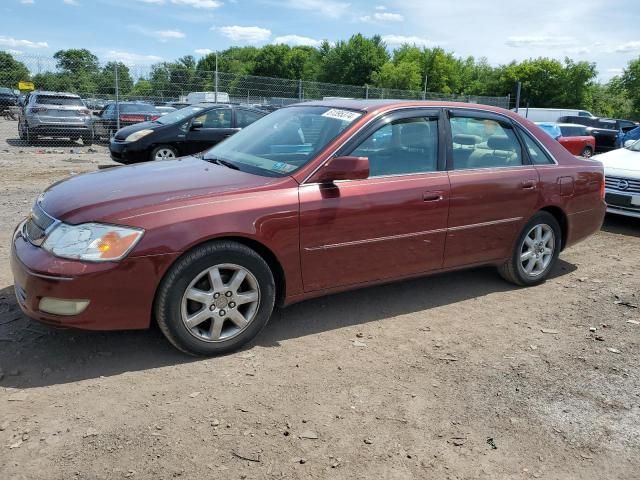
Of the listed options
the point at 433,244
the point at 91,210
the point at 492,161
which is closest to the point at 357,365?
the point at 433,244

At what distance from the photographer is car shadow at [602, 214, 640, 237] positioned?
7.60m

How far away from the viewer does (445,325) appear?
4.22 meters

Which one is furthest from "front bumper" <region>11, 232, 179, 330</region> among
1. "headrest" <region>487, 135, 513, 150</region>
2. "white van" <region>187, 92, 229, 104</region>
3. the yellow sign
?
"white van" <region>187, 92, 229, 104</region>

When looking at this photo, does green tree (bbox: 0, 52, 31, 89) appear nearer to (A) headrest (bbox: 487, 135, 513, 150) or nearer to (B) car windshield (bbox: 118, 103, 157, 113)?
(B) car windshield (bbox: 118, 103, 157, 113)

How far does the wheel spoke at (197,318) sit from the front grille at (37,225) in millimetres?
987

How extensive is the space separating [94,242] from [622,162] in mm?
7682

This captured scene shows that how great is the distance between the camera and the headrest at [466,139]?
4.50 meters

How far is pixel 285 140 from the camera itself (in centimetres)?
423

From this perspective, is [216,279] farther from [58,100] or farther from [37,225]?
[58,100]

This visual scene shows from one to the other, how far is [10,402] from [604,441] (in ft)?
A: 10.3

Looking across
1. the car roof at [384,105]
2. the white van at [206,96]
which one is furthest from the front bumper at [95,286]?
the white van at [206,96]

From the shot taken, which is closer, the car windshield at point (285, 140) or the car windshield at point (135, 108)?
the car windshield at point (285, 140)

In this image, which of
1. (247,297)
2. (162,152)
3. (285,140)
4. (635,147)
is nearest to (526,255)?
(285,140)

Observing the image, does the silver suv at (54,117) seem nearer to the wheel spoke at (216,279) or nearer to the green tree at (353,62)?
the wheel spoke at (216,279)
